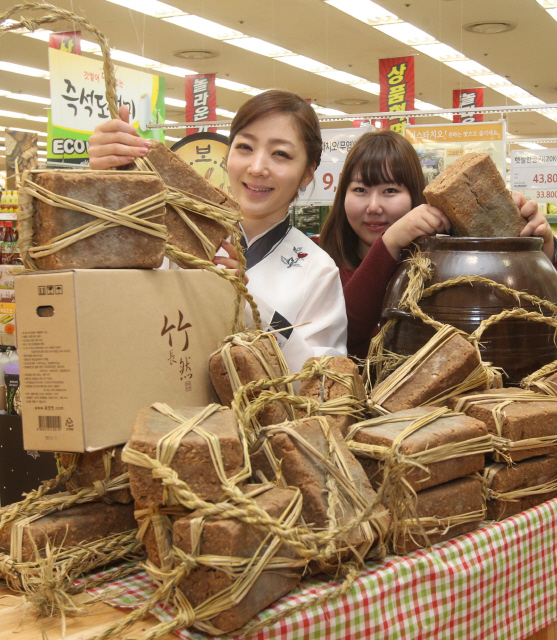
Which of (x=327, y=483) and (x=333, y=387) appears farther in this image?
(x=333, y=387)

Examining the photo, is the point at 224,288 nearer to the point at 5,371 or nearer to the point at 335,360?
the point at 335,360

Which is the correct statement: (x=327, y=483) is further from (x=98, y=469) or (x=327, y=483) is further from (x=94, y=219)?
(x=94, y=219)

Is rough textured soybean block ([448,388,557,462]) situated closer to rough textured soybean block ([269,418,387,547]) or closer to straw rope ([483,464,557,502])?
straw rope ([483,464,557,502])

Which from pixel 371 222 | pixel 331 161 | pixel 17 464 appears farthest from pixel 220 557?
pixel 331 161

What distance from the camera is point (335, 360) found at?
48.4 inches

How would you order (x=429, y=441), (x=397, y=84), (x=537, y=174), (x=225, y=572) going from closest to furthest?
(x=225, y=572)
(x=429, y=441)
(x=537, y=174)
(x=397, y=84)

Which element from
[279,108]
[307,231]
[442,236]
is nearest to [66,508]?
[442,236]

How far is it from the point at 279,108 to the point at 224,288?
2.42 feet

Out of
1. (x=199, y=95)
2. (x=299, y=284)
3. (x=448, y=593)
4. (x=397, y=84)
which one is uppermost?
(x=397, y=84)

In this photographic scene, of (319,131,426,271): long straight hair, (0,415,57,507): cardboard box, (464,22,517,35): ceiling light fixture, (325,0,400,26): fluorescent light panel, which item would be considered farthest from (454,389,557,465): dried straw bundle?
(464,22,517,35): ceiling light fixture

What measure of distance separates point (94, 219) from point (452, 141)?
153 inches

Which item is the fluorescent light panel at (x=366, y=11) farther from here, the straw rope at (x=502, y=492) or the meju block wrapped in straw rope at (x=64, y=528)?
the meju block wrapped in straw rope at (x=64, y=528)

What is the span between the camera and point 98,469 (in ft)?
3.35

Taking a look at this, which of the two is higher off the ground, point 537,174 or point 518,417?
point 537,174
